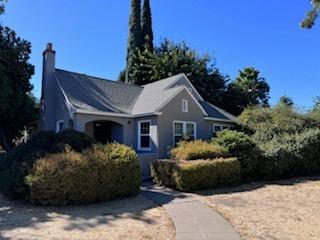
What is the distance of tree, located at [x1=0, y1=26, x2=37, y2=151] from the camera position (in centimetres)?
2247

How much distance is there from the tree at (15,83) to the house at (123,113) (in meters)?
1.52

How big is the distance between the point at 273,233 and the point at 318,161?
1224 cm

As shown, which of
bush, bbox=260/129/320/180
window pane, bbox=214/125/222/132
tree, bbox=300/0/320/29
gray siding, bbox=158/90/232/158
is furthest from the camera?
window pane, bbox=214/125/222/132

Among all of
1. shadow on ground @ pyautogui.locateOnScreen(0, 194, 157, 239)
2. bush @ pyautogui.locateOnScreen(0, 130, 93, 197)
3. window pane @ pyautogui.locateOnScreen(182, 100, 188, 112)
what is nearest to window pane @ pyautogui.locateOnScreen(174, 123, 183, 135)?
window pane @ pyautogui.locateOnScreen(182, 100, 188, 112)

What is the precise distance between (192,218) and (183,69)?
79.9ft

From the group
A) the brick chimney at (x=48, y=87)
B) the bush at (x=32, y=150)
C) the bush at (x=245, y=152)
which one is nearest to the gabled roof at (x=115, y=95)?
the brick chimney at (x=48, y=87)

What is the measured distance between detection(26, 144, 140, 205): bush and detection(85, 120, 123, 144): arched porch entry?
9.16 metres

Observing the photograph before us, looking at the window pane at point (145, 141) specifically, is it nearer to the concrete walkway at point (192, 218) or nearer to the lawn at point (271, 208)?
the lawn at point (271, 208)

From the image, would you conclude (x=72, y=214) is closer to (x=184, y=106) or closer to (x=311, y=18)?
(x=311, y=18)

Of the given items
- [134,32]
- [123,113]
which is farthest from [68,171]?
[134,32]

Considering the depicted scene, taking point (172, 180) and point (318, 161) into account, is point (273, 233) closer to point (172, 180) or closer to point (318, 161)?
point (172, 180)

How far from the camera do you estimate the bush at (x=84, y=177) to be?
33.8 ft

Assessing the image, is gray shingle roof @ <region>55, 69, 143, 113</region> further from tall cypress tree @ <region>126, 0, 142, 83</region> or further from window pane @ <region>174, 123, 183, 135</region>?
tall cypress tree @ <region>126, 0, 142, 83</region>

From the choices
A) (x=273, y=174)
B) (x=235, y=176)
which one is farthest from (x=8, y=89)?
(x=273, y=174)
